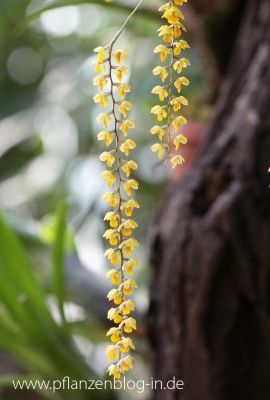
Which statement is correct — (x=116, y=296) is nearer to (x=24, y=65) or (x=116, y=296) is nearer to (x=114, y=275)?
(x=114, y=275)

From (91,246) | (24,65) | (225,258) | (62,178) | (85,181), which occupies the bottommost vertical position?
(225,258)

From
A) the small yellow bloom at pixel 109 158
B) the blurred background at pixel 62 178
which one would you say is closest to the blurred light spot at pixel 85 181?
the blurred background at pixel 62 178

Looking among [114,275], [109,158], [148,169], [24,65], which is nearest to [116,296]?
[114,275]

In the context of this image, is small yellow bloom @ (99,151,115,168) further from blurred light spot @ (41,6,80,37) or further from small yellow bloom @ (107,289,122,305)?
blurred light spot @ (41,6,80,37)

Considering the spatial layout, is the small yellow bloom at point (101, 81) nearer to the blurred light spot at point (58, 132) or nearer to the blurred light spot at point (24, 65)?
the blurred light spot at point (58, 132)

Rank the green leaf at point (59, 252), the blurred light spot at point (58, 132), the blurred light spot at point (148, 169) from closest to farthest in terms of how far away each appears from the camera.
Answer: the green leaf at point (59, 252) < the blurred light spot at point (148, 169) < the blurred light spot at point (58, 132)

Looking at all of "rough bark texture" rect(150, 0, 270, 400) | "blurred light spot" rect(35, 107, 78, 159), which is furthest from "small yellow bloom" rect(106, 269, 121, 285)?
"blurred light spot" rect(35, 107, 78, 159)

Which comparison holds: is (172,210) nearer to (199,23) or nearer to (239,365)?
(239,365)

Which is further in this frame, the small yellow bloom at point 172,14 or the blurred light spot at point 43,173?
the blurred light spot at point 43,173
